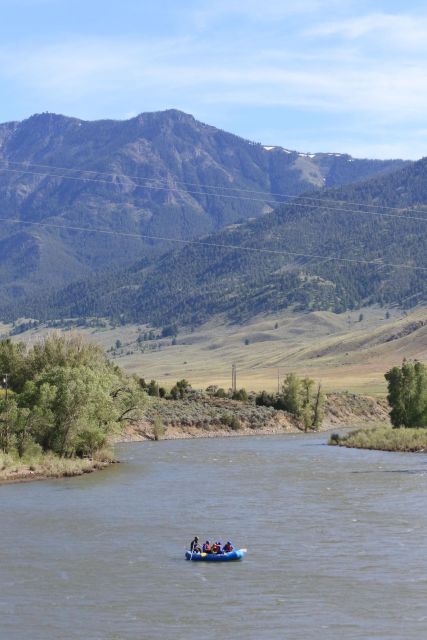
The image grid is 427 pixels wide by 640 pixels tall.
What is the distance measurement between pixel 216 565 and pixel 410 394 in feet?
232

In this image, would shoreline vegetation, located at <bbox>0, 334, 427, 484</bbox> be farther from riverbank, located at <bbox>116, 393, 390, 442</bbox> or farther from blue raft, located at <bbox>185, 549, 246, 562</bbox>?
blue raft, located at <bbox>185, 549, 246, 562</bbox>

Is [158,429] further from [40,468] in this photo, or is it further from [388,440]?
[40,468]

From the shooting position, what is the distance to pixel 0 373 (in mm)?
102188

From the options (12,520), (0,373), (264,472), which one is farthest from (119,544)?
(0,373)

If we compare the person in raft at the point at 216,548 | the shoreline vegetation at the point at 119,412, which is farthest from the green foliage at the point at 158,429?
the person in raft at the point at 216,548

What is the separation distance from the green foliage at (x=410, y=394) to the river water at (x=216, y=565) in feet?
109

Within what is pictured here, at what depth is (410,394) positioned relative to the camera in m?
114

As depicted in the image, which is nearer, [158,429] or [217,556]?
[217,556]

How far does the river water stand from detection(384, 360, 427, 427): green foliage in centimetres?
3336

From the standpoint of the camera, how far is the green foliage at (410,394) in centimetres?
11312

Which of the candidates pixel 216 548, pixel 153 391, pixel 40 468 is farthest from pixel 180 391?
pixel 216 548

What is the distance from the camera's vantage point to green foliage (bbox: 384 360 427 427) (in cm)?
11312

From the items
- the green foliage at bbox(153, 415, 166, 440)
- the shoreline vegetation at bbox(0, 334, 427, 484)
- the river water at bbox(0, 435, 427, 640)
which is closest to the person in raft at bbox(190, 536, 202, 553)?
the river water at bbox(0, 435, 427, 640)

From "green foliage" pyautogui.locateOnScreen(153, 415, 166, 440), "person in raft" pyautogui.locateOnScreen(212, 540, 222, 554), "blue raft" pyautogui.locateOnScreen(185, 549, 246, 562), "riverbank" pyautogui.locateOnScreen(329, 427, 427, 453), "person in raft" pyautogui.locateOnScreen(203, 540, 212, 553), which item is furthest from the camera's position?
"green foliage" pyautogui.locateOnScreen(153, 415, 166, 440)
